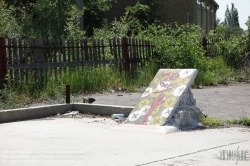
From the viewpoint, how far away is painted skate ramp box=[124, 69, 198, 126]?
8945 mm

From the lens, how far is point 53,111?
437 inches

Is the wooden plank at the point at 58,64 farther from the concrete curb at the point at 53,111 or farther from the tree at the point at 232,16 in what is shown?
the tree at the point at 232,16

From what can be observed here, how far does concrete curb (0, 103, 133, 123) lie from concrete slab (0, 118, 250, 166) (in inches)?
21.0

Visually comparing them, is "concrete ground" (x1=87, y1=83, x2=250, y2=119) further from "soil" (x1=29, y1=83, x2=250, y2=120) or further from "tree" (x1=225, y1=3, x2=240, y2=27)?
"tree" (x1=225, y1=3, x2=240, y2=27)

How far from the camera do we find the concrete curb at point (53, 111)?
33.3 feet

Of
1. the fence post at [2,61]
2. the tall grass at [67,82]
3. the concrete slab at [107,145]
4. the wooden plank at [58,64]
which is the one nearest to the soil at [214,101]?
the tall grass at [67,82]

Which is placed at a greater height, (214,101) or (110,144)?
(110,144)

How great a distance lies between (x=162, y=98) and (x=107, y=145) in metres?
2.33

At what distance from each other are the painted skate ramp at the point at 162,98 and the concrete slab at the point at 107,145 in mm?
520

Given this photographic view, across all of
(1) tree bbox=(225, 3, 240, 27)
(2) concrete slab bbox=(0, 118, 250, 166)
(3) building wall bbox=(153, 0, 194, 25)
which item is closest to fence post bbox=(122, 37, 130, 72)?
(2) concrete slab bbox=(0, 118, 250, 166)

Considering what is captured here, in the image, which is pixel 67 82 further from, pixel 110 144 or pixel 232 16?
pixel 232 16

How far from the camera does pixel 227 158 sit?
6.25 m

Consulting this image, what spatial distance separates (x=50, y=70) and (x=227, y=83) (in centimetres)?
753

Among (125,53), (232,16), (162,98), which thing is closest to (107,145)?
(162,98)
